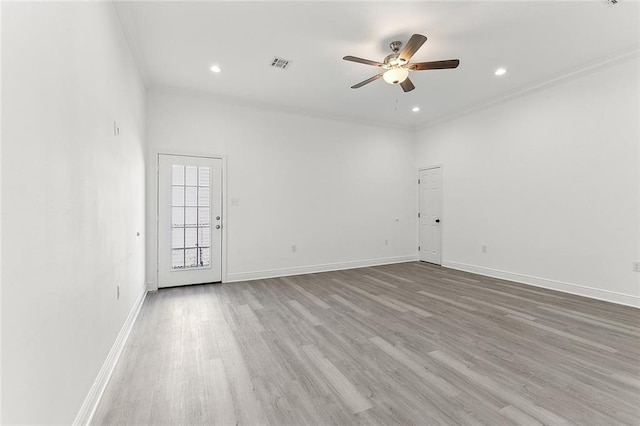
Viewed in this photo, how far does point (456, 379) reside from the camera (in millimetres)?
2084

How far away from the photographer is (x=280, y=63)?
12.5 ft

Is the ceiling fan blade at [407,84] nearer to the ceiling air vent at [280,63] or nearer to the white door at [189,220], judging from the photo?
the ceiling air vent at [280,63]

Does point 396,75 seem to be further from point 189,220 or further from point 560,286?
point 560,286

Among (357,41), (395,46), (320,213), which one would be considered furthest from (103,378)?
(320,213)

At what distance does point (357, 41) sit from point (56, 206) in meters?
3.17

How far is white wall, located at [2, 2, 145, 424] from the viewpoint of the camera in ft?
3.32

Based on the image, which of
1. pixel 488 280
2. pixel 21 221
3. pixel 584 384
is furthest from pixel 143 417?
pixel 488 280

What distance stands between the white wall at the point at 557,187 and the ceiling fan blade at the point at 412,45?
9.41 feet

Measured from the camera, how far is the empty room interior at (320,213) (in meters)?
1.46

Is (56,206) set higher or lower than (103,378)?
higher

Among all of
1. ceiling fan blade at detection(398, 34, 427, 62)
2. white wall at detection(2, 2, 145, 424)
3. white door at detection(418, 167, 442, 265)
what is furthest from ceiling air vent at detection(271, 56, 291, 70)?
white door at detection(418, 167, 442, 265)

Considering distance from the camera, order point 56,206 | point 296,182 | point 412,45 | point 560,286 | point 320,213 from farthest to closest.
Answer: point 320,213
point 296,182
point 560,286
point 412,45
point 56,206

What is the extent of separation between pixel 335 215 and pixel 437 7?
3.82 meters

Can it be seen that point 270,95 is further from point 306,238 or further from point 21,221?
point 21,221
